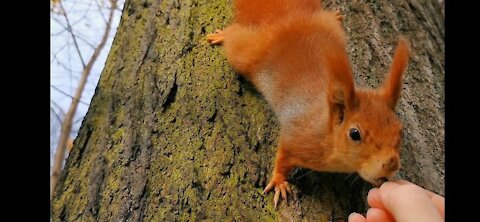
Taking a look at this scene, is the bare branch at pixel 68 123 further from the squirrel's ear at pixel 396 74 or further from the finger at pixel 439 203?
the finger at pixel 439 203

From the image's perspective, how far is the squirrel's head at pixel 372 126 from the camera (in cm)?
173

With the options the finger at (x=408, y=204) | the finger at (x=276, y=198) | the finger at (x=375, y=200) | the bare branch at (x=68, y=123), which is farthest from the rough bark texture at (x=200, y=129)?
the bare branch at (x=68, y=123)

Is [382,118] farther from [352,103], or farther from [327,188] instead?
[327,188]

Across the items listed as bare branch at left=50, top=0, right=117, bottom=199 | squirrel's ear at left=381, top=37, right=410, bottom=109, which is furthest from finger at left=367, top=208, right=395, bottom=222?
bare branch at left=50, top=0, right=117, bottom=199

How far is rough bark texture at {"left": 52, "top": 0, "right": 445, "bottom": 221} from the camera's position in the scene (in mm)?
1838

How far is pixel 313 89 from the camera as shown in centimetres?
210

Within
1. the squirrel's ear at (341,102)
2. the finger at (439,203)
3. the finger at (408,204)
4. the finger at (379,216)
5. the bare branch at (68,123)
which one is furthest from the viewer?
the bare branch at (68,123)

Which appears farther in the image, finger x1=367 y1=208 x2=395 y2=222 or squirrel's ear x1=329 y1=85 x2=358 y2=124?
squirrel's ear x1=329 y1=85 x2=358 y2=124

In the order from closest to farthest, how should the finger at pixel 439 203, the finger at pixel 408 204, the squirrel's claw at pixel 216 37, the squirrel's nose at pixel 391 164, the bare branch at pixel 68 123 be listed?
1. the finger at pixel 408 204
2. the finger at pixel 439 203
3. the squirrel's nose at pixel 391 164
4. the squirrel's claw at pixel 216 37
5. the bare branch at pixel 68 123

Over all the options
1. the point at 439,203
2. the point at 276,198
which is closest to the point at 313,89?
the point at 276,198

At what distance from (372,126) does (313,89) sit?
0.39 metres

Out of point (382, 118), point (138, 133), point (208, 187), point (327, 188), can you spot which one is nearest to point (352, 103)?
point (382, 118)

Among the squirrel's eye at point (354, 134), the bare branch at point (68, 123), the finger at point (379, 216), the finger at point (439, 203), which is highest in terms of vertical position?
the finger at point (439, 203)

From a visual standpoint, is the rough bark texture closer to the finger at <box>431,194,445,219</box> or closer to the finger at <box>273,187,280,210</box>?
the finger at <box>273,187,280,210</box>
